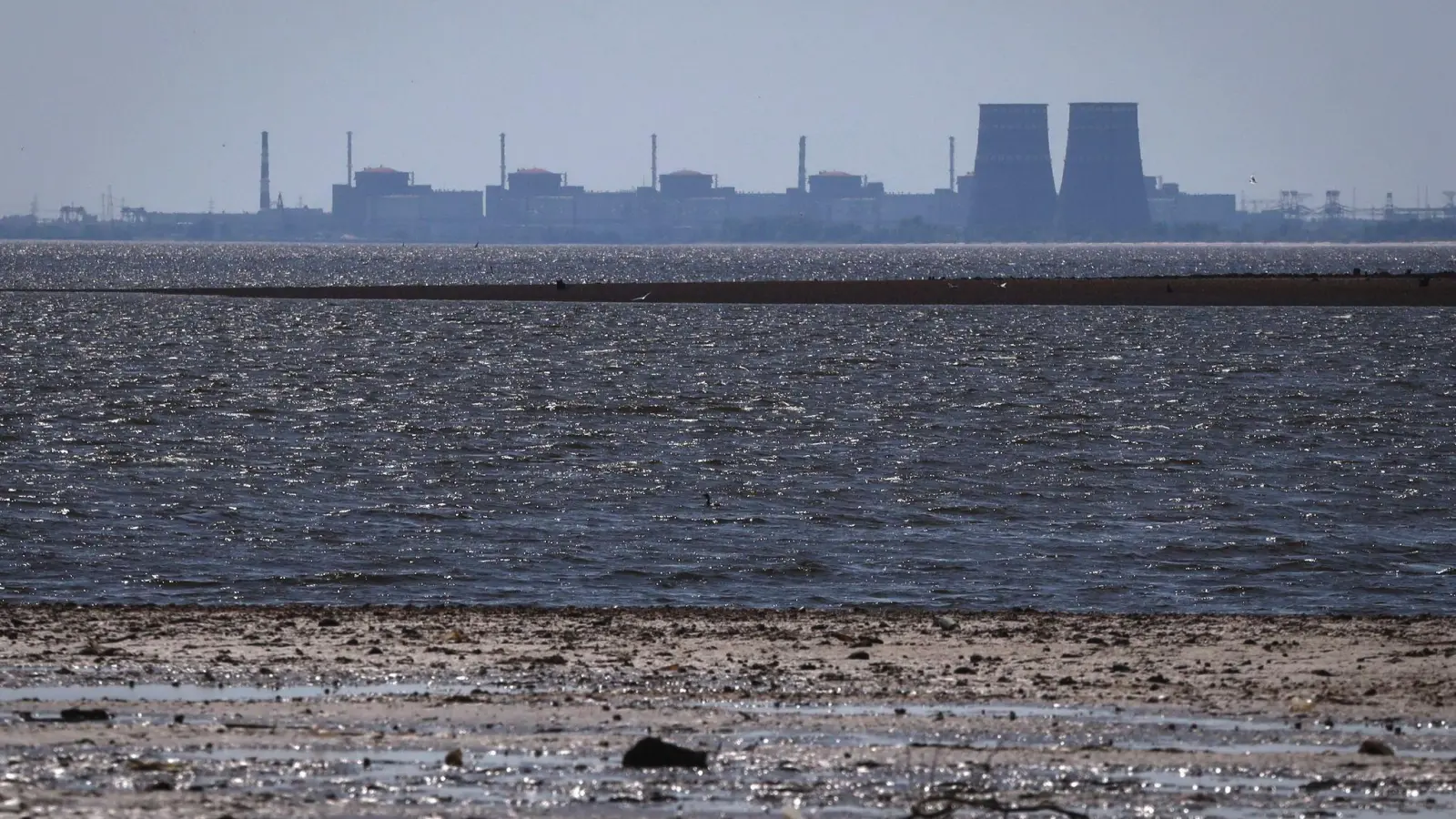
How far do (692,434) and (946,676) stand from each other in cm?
2916

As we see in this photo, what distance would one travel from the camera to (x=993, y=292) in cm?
12631

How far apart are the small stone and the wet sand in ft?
348

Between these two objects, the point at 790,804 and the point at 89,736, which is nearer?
the point at 790,804

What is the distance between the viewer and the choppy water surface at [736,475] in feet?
81.2

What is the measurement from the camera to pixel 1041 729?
13.3 meters

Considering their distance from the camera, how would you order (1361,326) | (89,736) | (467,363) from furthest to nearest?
(1361,326) < (467,363) < (89,736)

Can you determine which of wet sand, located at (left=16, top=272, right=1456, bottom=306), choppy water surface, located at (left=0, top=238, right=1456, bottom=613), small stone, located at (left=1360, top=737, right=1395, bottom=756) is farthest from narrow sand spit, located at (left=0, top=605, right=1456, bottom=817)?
wet sand, located at (left=16, top=272, right=1456, bottom=306)

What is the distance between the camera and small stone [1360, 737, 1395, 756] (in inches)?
487

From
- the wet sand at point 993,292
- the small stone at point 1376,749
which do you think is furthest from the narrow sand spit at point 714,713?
the wet sand at point 993,292

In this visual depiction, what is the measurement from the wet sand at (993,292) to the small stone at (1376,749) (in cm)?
10597

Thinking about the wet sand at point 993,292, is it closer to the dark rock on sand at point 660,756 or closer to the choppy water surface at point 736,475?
the choppy water surface at point 736,475

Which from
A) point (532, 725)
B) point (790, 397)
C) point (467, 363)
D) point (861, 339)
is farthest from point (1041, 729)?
point (861, 339)

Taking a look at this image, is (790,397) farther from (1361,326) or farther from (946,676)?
(1361,326)

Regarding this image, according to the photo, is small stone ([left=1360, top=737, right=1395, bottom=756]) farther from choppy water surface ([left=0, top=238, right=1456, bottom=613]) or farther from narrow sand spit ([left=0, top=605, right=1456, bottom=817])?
choppy water surface ([left=0, top=238, right=1456, bottom=613])
